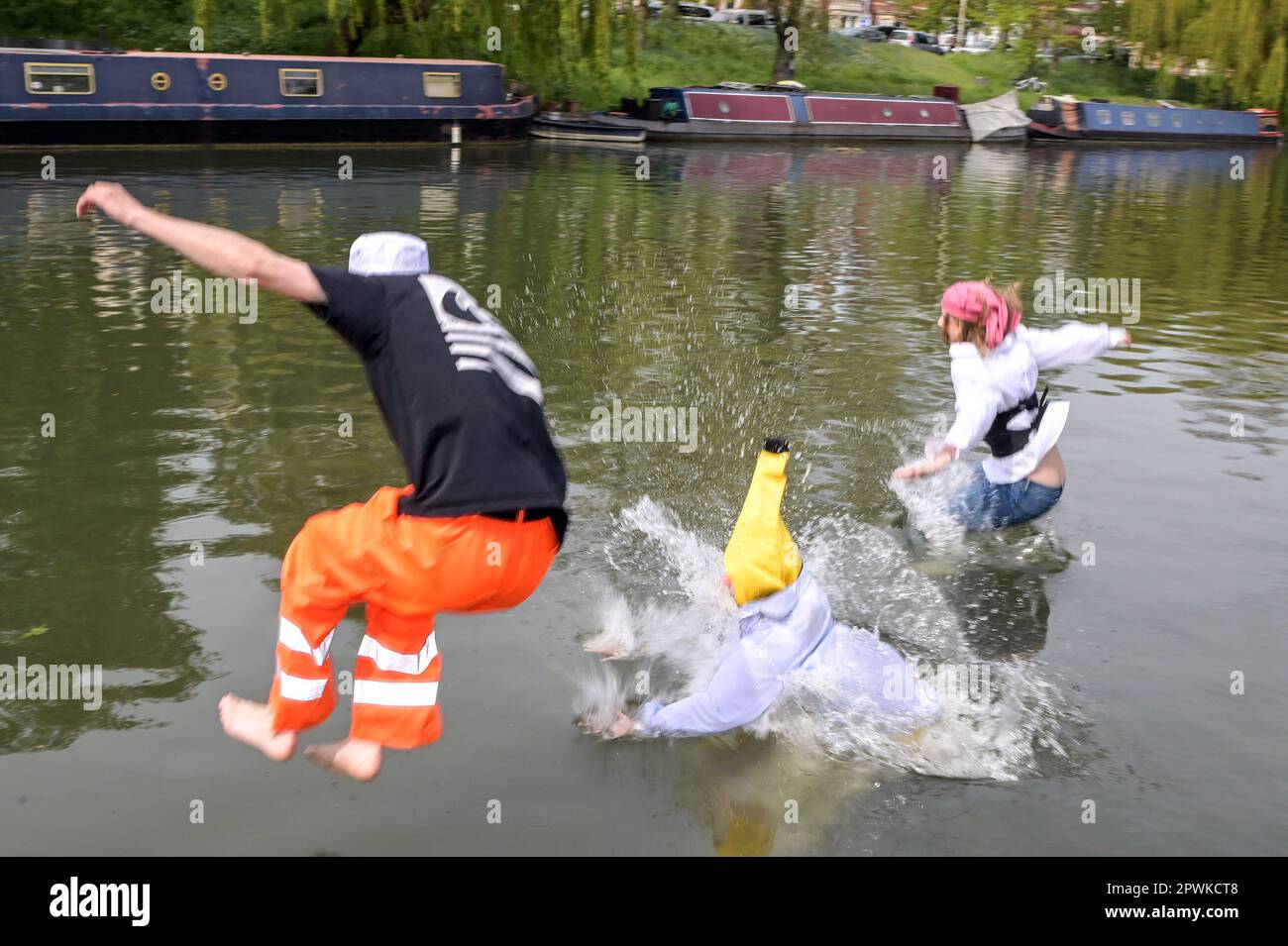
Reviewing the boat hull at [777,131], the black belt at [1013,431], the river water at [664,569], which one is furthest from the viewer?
the boat hull at [777,131]

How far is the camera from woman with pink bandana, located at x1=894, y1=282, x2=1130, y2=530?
5.95 m

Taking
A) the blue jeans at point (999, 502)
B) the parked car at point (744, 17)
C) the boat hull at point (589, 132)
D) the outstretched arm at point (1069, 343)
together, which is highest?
the parked car at point (744, 17)

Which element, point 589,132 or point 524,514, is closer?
point 524,514

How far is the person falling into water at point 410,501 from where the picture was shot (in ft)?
11.6

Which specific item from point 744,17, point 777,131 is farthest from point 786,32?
point 744,17

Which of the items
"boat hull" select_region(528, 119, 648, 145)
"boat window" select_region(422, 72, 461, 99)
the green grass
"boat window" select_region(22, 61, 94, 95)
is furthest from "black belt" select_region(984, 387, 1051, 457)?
the green grass

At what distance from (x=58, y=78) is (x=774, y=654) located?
23.4 metres

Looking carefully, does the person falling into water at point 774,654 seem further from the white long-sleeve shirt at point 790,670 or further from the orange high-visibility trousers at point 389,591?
the orange high-visibility trousers at point 389,591

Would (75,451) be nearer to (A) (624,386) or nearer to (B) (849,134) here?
(A) (624,386)

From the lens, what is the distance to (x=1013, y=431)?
6.26m

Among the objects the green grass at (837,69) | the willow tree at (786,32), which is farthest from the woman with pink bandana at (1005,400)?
the willow tree at (786,32)

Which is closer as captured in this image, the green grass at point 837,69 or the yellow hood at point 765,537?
the yellow hood at point 765,537

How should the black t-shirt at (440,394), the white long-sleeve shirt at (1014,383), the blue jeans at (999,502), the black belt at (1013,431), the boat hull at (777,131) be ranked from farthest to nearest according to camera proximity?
the boat hull at (777,131) → the blue jeans at (999,502) → the black belt at (1013,431) → the white long-sleeve shirt at (1014,383) → the black t-shirt at (440,394)

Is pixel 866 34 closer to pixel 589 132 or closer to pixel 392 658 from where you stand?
pixel 589 132
